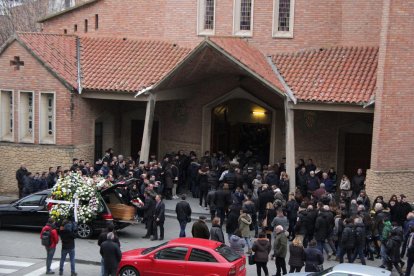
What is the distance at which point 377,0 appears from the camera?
24734mm

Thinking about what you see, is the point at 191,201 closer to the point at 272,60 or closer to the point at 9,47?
the point at 272,60

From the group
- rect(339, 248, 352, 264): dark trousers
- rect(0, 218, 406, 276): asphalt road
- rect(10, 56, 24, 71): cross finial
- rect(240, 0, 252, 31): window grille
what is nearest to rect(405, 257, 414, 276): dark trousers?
rect(0, 218, 406, 276): asphalt road

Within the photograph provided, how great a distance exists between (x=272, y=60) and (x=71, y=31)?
29.8 feet

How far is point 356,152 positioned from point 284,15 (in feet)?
19.4

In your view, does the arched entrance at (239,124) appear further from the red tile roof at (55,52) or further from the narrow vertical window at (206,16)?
the red tile roof at (55,52)

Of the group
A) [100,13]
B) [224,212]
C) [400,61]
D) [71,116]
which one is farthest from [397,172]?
[100,13]

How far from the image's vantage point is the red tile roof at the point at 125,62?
84.5ft

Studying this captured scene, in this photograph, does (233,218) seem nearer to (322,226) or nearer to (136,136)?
(322,226)

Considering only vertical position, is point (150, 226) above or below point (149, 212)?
below

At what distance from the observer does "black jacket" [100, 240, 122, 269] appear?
15.3 meters

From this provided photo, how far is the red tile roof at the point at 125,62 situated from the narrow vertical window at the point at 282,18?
3.63 m

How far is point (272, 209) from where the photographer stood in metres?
18.8

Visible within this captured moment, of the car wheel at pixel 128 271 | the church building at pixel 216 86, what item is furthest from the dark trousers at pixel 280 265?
the church building at pixel 216 86

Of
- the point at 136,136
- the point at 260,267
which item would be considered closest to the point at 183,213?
the point at 260,267
